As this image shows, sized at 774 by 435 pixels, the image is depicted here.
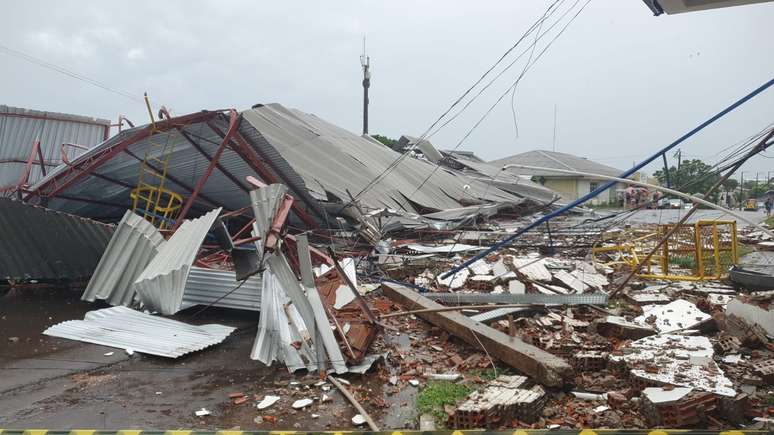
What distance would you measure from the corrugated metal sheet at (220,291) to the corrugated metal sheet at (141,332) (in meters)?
0.51

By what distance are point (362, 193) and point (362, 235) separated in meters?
2.47

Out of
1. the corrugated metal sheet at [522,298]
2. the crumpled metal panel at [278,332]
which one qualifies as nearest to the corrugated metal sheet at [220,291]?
the crumpled metal panel at [278,332]

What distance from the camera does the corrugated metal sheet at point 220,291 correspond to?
6.69m

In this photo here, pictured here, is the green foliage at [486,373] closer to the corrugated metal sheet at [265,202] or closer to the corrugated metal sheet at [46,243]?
the corrugated metal sheet at [265,202]

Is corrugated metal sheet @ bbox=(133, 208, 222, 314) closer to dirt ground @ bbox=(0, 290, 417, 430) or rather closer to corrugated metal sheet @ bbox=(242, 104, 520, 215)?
dirt ground @ bbox=(0, 290, 417, 430)

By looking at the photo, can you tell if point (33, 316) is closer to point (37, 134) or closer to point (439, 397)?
point (439, 397)

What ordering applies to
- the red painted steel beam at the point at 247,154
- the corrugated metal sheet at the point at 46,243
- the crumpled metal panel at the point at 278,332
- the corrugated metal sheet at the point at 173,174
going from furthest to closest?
the corrugated metal sheet at the point at 173,174 → the red painted steel beam at the point at 247,154 → the corrugated metal sheet at the point at 46,243 → the crumpled metal panel at the point at 278,332

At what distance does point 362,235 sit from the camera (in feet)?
38.8

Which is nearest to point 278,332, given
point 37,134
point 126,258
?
point 126,258

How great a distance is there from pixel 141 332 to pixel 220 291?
108 cm

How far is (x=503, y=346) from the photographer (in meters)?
4.85

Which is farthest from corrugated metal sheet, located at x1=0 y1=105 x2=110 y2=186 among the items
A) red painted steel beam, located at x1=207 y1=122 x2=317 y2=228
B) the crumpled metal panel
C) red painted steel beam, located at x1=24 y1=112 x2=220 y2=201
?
the crumpled metal panel

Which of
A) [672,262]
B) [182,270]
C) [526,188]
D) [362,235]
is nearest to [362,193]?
[362,235]

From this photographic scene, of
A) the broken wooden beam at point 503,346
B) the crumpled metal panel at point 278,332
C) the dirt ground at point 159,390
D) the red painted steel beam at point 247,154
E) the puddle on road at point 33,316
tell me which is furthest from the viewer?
the red painted steel beam at point 247,154
